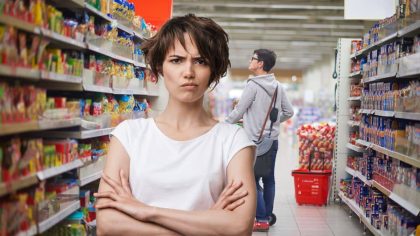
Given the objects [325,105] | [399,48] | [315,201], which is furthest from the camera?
[325,105]

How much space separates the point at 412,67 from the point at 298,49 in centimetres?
2108

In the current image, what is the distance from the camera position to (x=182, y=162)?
1840 millimetres

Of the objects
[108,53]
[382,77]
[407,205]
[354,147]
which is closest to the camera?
[407,205]

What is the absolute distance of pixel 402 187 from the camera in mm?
4586

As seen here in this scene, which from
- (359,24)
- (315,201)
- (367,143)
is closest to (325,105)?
(359,24)

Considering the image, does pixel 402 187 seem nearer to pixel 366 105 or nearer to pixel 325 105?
pixel 366 105

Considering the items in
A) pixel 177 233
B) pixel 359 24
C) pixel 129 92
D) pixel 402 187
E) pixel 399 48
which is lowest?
pixel 402 187

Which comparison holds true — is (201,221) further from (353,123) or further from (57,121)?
(353,123)

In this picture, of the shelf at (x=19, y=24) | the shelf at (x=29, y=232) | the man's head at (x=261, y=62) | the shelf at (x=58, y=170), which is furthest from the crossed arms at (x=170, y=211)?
the man's head at (x=261, y=62)

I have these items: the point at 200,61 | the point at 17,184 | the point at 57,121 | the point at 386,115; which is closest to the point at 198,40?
the point at 200,61

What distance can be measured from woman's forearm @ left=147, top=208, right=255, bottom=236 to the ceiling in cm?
1179

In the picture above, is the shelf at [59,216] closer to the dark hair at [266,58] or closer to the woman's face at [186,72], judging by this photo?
the woman's face at [186,72]

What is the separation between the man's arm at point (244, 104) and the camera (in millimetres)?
5887

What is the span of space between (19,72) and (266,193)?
386cm
